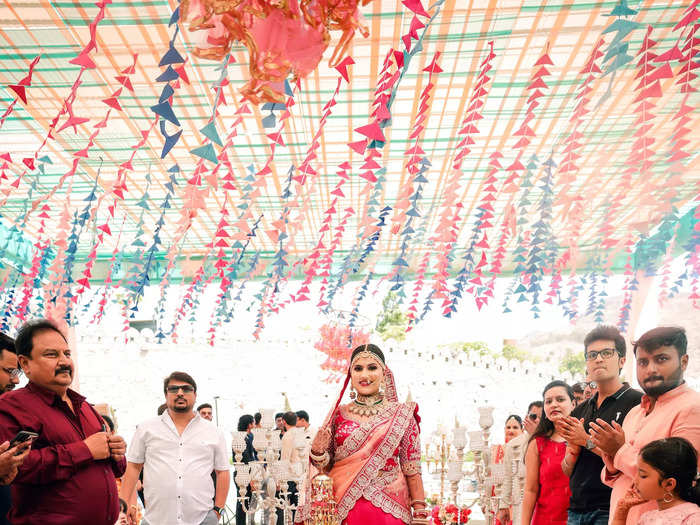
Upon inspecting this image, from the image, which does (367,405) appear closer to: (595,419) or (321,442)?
(321,442)

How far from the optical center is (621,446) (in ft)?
7.79

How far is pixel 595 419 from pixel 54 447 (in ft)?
7.03

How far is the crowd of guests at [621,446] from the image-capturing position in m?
2.04

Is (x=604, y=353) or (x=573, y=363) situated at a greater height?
(x=573, y=363)

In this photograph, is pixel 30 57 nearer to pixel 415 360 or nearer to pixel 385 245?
pixel 385 245

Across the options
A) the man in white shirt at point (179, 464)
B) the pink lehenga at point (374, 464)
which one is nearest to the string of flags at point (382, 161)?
the pink lehenga at point (374, 464)

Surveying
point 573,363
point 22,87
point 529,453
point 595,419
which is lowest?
point 529,453

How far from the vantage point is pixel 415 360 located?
13.6m

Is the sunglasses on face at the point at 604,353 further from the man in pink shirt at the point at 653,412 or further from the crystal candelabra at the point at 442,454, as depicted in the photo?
the crystal candelabra at the point at 442,454

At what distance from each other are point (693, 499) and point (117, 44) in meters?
4.24

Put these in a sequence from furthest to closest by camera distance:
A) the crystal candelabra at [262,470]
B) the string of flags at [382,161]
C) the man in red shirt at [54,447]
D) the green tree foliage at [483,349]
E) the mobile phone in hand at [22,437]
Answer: the green tree foliage at [483,349] < the string of flags at [382,161] < the crystal candelabra at [262,470] < the man in red shirt at [54,447] < the mobile phone in hand at [22,437]

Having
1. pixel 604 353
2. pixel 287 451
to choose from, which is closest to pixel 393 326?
pixel 287 451

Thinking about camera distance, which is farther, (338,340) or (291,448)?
(338,340)

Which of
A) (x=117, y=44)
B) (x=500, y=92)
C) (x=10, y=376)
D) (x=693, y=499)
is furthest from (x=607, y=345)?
(x=117, y=44)
